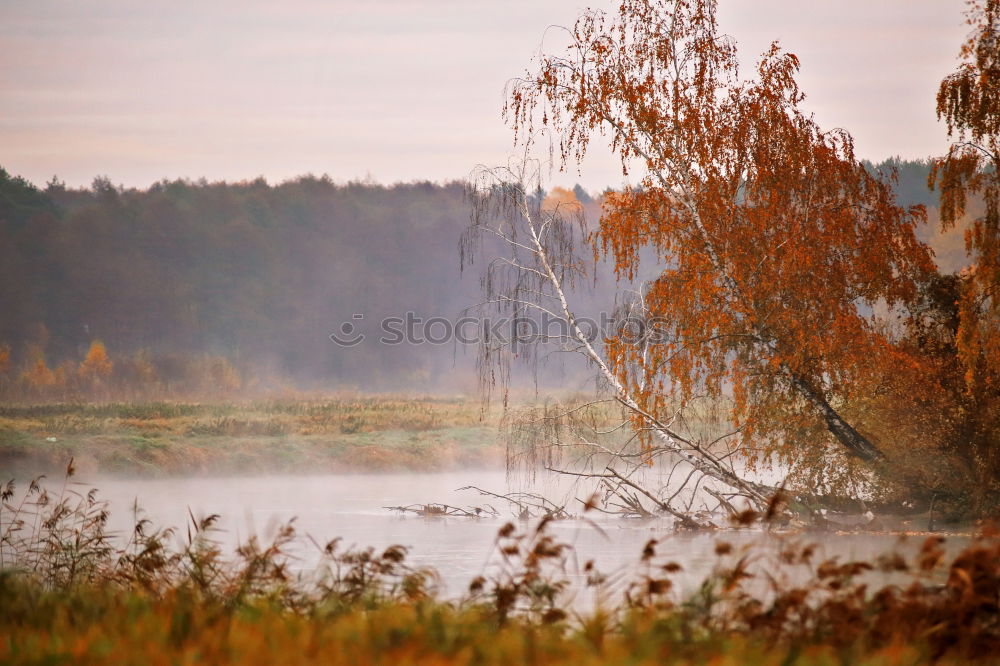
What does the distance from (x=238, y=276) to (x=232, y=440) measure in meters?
30.2

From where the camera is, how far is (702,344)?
16.2m

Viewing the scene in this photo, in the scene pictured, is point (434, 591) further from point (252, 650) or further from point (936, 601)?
point (936, 601)

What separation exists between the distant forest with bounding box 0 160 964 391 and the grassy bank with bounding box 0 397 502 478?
15.9 metres

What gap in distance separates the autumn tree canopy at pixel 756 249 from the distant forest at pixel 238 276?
1472 inches

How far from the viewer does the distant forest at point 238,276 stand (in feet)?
186

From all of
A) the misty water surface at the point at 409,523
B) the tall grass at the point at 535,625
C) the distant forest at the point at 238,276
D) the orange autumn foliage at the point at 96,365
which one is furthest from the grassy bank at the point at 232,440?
the tall grass at the point at 535,625

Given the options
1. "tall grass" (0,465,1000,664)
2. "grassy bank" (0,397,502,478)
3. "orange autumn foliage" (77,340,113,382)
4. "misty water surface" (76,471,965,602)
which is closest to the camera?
"tall grass" (0,465,1000,664)

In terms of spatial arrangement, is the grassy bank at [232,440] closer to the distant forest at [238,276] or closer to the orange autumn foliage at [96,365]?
the orange autumn foliage at [96,365]

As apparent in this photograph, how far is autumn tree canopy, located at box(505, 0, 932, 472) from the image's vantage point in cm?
1593

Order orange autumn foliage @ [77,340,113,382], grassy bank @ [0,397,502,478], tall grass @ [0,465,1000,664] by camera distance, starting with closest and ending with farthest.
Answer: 1. tall grass @ [0,465,1000,664]
2. grassy bank @ [0,397,502,478]
3. orange autumn foliage @ [77,340,113,382]

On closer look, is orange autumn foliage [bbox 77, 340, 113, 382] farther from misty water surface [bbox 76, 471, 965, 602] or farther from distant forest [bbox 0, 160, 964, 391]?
misty water surface [bbox 76, 471, 965, 602]

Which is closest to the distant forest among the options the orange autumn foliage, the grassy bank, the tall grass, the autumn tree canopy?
the orange autumn foliage

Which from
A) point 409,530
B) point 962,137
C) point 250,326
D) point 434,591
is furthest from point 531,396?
point 434,591

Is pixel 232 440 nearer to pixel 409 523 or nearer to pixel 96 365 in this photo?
pixel 409 523
